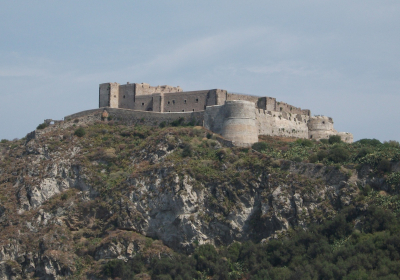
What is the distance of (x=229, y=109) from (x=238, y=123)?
4.97 feet

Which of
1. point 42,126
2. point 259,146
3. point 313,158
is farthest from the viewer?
point 42,126

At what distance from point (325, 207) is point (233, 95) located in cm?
1980

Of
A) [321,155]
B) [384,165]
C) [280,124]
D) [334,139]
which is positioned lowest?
[384,165]

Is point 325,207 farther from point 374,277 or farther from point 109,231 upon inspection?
point 109,231

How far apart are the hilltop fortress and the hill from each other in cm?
295

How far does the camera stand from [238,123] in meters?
71.3

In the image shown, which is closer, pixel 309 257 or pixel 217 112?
pixel 309 257

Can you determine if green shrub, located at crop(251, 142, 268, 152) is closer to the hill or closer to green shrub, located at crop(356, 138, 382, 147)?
the hill

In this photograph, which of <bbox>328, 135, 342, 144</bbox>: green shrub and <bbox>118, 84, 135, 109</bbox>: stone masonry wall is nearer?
<bbox>328, 135, 342, 144</bbox>: green shrub

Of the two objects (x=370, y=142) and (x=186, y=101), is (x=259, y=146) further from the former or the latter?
(x=370, y=142)

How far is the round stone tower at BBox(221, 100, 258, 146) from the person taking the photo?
233 feet

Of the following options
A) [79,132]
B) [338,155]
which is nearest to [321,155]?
[338,155]

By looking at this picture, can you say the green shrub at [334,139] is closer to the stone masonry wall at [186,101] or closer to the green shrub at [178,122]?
the stone masonry wall at [186,101]

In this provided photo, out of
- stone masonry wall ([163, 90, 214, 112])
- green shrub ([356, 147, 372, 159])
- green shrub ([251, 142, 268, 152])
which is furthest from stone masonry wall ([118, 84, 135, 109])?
green shrub ([356, 147, 372, 159])
